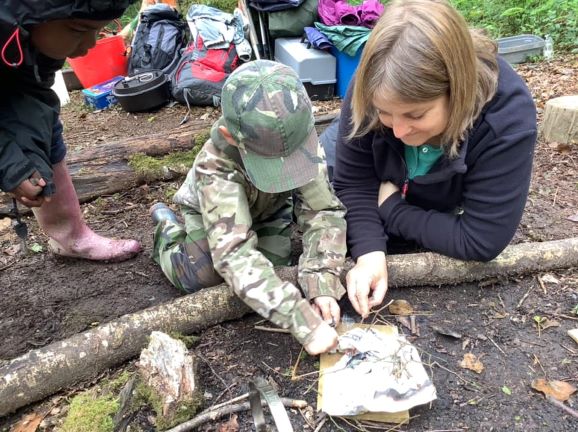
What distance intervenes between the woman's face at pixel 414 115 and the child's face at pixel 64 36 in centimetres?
116

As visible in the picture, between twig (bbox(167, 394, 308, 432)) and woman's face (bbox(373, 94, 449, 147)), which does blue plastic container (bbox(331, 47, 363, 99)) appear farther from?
twig (bbox(167, 394, 308, 432))

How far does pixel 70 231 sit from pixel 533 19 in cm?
707

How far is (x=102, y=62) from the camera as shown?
6.47 metres

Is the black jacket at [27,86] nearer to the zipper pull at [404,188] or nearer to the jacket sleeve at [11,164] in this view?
the jacket sleeve at [11,164]

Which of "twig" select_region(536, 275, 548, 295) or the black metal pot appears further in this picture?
the black metal pot

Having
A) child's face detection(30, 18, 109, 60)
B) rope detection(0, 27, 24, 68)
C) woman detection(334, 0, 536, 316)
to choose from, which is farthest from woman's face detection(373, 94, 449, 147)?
rope detection(0, 27, 24, 68)

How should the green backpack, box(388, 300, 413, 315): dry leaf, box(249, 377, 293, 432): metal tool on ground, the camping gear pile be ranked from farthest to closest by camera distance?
the green backpack
the camping gear pile
box(388, 300, 413, 315): dry leaf
box(249, 377, 293, 432): metal tool on ground

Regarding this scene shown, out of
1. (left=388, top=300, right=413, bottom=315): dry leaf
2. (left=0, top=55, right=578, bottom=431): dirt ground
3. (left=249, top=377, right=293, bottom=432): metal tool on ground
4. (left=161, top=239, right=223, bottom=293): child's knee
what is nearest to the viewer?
(left=249, top=377, right=293, bottom=432): metal tool on ground

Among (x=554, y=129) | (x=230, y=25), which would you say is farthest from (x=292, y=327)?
(x=230, y=25)

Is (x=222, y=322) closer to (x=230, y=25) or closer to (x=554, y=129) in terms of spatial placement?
(x=554, y=129)

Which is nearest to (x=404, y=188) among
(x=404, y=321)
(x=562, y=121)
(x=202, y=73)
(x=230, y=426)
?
(x=404, y=321)

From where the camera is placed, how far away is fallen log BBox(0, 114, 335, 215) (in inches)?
145

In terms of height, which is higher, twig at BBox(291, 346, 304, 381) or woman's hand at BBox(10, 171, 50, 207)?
woman's hand at BBox(10, 171, 50, 207)

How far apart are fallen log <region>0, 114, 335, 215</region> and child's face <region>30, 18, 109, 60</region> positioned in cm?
169
